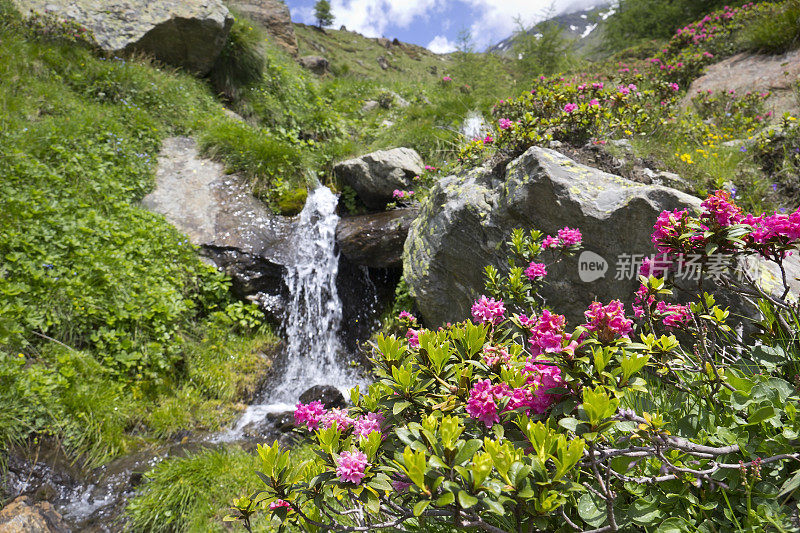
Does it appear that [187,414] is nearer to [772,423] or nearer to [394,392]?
[394,392]

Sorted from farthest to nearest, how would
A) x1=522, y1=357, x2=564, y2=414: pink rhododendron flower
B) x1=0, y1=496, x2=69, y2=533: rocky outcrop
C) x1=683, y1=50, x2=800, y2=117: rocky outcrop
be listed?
x1=683, y1=50, x2=800, y2=117: rocky outcrop < x1=0, y1=496, x2=69, y2=533: rocky outcrop < x1=522, y1=357, x2=564, y2=414: pink rhododendron flower

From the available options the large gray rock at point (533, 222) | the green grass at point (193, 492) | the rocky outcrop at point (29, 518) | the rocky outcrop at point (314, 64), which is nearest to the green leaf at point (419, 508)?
the large gray rock at point (533, 222)

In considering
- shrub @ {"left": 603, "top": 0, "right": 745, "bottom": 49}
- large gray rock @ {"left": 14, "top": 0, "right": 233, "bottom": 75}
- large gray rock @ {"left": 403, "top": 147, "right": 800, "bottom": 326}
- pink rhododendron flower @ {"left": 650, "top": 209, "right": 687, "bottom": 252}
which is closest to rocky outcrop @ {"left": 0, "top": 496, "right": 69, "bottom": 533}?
large gray rock @ {"left": 403, "top": 147, "right": 800, "bottom": 326}

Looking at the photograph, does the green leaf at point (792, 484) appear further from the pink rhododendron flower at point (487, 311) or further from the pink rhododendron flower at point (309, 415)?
the pink rhododendron flower at point (309, 415)

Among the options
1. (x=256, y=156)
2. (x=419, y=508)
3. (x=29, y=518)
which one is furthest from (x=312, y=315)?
(x=419, y=508)

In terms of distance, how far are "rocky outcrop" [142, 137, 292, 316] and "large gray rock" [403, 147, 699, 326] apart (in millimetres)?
2431

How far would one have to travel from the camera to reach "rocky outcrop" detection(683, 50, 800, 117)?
5.78 meters

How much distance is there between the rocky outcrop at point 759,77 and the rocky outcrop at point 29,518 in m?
9.46

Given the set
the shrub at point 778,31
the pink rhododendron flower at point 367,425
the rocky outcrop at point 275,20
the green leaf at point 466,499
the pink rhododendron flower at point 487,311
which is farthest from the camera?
the rocky outcrop at point 275,20

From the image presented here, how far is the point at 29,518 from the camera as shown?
9.27ft

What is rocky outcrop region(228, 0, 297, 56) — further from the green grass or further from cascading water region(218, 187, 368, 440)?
the green grass

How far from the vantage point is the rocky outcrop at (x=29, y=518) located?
8.87 ft

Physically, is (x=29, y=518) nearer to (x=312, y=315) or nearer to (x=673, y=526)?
(x=312, y=315)

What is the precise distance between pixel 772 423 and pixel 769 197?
3.91 metres
